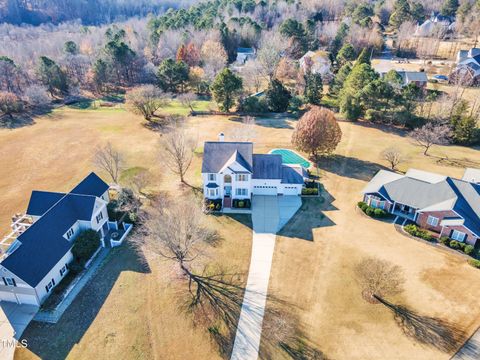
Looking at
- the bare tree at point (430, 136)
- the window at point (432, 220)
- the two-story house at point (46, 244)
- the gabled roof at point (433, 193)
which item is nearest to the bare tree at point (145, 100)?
the two-story house at point (46, 244)

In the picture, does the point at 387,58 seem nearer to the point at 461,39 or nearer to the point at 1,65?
the point at 461,39

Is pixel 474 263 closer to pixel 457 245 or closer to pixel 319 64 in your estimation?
pixel 457 245

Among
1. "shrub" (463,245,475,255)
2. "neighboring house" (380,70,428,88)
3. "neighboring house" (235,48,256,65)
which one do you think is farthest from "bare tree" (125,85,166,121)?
"shrub" (463,245,475,255)

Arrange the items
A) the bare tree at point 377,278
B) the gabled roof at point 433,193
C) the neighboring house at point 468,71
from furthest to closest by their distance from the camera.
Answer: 1. the neighboring house at point 468,71
2. the gabled roof at point 433,193
3. the bare tree at point 377,278

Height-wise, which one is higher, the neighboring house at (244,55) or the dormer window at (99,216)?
the neighboring house at (244,55)

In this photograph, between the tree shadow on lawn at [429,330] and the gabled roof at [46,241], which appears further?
the gabled roof at [46,241]

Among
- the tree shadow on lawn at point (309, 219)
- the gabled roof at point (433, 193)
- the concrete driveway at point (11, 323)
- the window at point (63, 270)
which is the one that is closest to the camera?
the concrete driveway at point (11, 323)

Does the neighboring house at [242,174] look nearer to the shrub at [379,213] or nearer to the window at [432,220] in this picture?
the shrub at [379,213]

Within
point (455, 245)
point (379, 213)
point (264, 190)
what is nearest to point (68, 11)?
point (264, 190)
